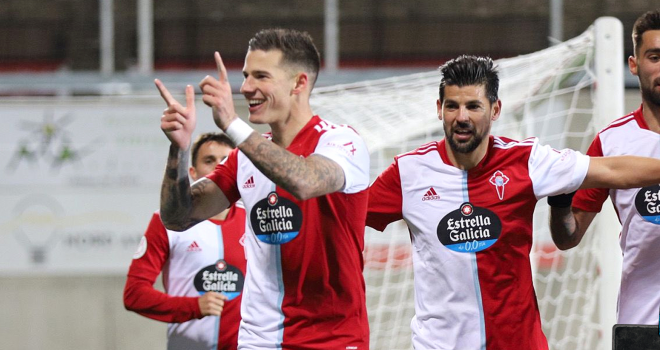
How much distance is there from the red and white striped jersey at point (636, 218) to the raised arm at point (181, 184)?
143 cm

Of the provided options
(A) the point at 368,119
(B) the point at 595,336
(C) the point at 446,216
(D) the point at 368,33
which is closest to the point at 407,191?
(C) the point at 446,216

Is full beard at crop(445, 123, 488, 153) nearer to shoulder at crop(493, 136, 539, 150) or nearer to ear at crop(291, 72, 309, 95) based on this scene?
shoulder at crop(493, 136, 539, 150)

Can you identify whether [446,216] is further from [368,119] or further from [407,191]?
[368,119]

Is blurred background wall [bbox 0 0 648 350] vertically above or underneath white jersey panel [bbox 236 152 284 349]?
above

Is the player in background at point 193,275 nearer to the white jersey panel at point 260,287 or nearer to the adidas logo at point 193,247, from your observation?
the adidas logo at point 193,247

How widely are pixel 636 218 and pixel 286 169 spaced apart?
4.93ft

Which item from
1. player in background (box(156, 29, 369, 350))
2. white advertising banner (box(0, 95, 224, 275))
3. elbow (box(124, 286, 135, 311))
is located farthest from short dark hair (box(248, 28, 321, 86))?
white advertising banner (box(0, 95, 224, 275))

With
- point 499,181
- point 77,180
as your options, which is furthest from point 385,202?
point 77,180

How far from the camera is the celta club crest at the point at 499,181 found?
333cm

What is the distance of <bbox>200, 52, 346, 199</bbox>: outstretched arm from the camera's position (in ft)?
8.69

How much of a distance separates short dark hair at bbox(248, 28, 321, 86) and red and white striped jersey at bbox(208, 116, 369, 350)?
0.24 m

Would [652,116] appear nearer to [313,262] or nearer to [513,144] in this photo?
[513,144]

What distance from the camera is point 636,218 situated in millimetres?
3426

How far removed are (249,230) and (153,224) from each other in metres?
1.40
